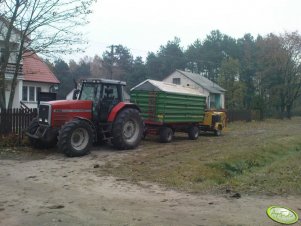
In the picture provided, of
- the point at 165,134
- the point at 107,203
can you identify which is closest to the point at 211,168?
the point at 107,203

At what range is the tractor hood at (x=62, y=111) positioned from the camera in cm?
1277

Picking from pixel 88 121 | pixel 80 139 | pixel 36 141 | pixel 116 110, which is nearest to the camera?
pixel 80 139

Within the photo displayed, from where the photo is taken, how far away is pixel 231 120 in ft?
122

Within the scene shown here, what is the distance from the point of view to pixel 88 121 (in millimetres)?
12945

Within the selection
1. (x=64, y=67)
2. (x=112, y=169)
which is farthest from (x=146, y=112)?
(x=64, y=67)

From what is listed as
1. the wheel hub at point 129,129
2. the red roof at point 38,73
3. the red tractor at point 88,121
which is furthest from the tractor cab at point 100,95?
the red roof at point 38,73

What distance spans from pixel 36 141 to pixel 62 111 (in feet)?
5.37

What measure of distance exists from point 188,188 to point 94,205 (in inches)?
94.7

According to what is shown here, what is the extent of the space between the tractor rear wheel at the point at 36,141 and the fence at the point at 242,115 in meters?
25.1

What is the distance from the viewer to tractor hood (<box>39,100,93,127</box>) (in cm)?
1277

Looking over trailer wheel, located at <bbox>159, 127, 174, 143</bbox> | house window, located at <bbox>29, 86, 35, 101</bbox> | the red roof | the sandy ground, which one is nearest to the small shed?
trailer wheel, located at <bbox>159, 127, 174, 143</bbox>

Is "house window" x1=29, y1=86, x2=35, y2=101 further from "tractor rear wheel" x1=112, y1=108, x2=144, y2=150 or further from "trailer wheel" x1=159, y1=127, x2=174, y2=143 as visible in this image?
"tractor rear wheel" x1=112, y1=108, x2=144, y2=150

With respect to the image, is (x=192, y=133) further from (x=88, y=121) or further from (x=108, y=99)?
(x=88, y=121)

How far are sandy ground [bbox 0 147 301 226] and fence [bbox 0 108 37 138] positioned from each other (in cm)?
506
